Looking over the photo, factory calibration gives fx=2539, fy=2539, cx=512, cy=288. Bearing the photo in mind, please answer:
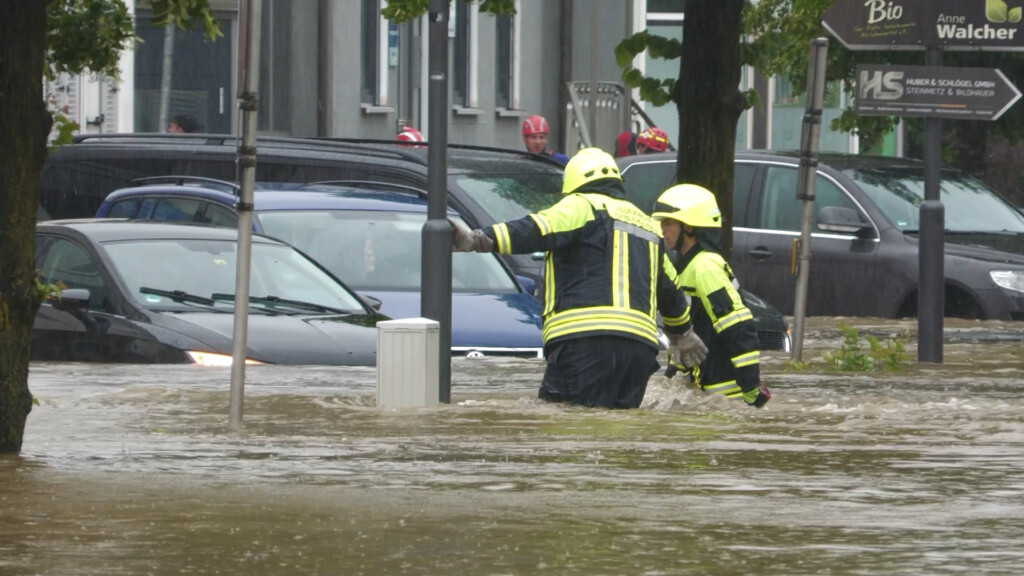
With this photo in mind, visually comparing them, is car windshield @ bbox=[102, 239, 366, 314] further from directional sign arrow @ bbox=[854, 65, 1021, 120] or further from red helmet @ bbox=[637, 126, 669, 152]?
red helmet @ bbox=[637, 126, 669, 152]

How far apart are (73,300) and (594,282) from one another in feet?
13.4

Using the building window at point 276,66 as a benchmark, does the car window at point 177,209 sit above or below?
below

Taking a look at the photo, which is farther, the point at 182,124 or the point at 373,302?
the point at 182,124

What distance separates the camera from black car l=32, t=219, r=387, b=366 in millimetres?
13727

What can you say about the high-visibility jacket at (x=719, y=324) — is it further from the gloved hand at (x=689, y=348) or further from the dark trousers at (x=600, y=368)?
the dark trousers at (x=600, y=368)

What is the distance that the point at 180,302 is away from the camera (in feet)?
46.4

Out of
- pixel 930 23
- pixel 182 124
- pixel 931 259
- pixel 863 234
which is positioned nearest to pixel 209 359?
pixel 931 259

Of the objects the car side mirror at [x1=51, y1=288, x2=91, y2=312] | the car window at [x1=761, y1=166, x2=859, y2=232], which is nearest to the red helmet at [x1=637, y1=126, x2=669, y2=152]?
the car window at [x1=761, y1=166, x2=859, y2=232]

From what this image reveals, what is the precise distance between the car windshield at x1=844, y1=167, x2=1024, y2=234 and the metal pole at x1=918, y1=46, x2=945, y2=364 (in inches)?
146

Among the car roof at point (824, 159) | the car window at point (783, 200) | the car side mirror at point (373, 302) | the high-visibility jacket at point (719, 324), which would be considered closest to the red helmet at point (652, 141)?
the car roof at point (824, 159)

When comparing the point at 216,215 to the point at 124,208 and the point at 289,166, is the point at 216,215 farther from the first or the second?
the point at 289,166

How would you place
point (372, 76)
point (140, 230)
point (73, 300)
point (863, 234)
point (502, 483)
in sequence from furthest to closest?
point (372, 76)
point (863, 234)
point (140, 230)
point (73, 300)
point (502, 483)

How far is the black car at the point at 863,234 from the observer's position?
19.1 meters

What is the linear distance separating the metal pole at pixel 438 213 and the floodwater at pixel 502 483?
14.8 inches
